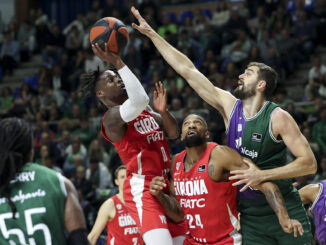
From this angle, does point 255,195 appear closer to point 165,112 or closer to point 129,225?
point 165,112

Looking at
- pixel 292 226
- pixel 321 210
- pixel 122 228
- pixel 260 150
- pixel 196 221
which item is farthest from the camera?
pixel 122 228

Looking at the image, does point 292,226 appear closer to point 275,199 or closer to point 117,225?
point 275,199

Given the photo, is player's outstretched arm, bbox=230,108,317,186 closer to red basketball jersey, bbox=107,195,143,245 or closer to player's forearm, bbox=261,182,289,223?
player's forearm, bbox=261,182,289,223

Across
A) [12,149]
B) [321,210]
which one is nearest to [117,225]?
[321,210]

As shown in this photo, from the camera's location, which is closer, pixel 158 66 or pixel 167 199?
pixel 167 199

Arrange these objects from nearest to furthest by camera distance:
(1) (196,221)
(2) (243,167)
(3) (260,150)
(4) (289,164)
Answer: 1. (4) (289,164)
2. (2) (243,167)
3. (3) (260,150)
4. (1) (196,221)

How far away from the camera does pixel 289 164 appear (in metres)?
4.57

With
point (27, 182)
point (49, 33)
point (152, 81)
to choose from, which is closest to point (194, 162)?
point (27, 182)

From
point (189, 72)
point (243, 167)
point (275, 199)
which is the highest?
point (189, 72)

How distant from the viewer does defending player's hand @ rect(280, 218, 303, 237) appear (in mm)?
4449

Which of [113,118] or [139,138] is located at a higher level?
[113,118]

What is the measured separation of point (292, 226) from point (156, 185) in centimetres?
117

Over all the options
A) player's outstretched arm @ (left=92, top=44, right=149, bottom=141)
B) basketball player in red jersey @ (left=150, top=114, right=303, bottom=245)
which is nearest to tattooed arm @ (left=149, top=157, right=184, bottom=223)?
basketball player in red jersey @ (left=150, top=114, right=303, bottom=245)

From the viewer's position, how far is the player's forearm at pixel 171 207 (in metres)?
4.99
